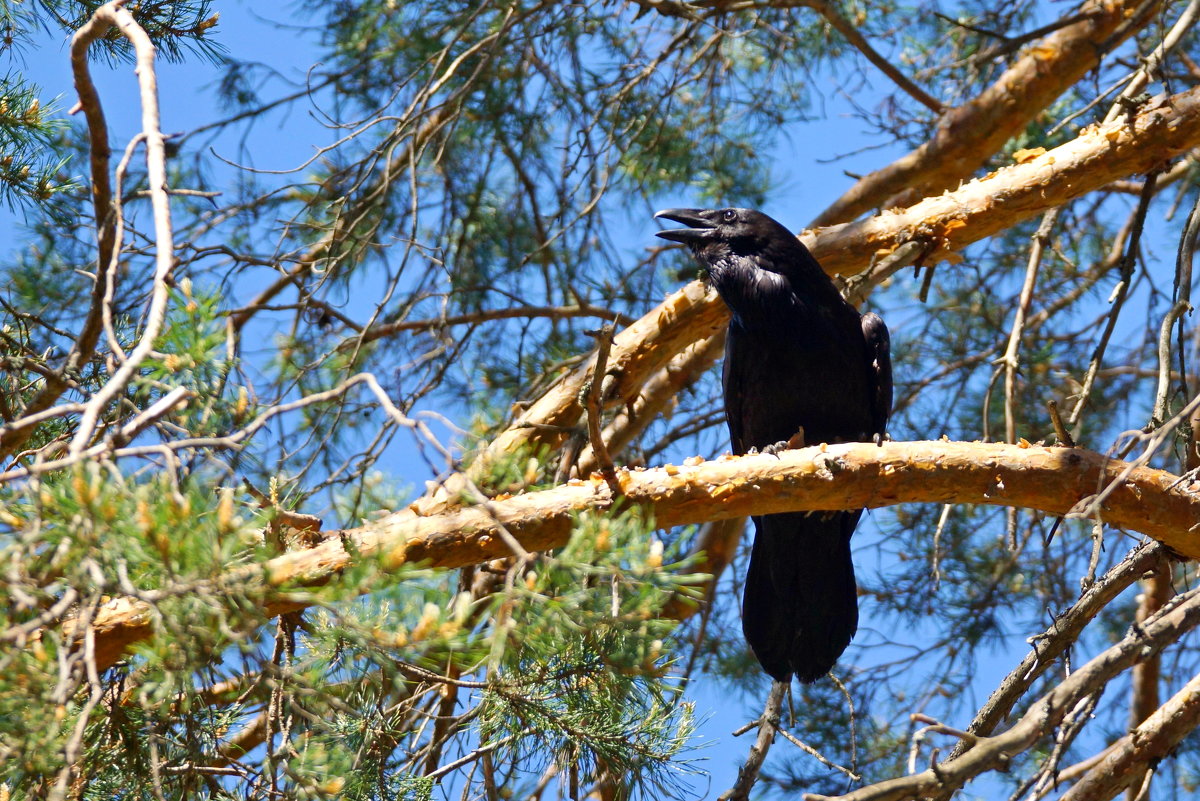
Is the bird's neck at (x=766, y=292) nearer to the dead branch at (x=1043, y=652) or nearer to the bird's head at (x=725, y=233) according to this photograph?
the bird's head at (x=725, y=233)

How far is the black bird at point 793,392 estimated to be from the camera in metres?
3.44

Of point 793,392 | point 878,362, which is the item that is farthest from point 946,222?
point 793,392

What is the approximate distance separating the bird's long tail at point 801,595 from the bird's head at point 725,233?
3.11ft

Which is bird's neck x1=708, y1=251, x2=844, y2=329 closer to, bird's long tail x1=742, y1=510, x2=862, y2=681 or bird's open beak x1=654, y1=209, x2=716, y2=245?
bird's open beak x1=654, y1=209, x2=716, y2=245

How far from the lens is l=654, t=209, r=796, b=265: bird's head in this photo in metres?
3.76

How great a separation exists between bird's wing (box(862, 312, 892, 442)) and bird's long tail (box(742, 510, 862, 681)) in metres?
0.45

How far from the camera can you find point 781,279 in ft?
11.9

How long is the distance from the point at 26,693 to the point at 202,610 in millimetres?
273

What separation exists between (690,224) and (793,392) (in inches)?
30.6

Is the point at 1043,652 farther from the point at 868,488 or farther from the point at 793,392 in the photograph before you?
the point at 793,392

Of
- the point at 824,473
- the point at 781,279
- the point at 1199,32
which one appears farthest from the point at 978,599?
the point at 1199,32

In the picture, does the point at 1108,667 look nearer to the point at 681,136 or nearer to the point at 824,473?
the point at 824,473

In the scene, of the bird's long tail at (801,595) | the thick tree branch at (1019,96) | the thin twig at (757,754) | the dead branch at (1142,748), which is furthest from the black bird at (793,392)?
the dead branch at (1142,748)

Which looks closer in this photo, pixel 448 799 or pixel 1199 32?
pixel 448 799
